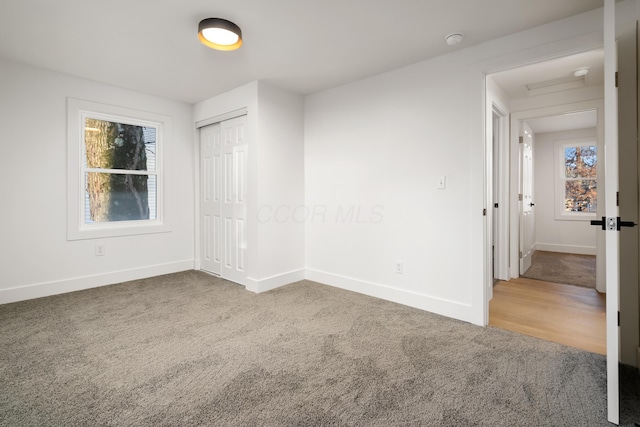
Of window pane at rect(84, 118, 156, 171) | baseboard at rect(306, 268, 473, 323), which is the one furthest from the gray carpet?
window pane at rect(84, 118, 156, 171)

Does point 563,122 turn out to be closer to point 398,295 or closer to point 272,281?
point 398,295

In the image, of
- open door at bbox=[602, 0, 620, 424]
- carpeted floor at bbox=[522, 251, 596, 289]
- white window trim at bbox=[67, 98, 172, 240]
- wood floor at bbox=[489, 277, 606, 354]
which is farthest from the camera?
carpeted floor at bbox=[522, 251, 596, 289]

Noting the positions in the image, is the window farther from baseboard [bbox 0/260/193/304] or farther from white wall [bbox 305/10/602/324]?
baseboard [bbox 0/260/193/304]

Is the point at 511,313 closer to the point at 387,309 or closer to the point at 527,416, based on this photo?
the point at 387,309

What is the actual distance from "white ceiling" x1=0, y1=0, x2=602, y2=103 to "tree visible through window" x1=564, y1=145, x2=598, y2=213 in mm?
5192

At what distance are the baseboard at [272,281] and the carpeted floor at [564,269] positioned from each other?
3.24m

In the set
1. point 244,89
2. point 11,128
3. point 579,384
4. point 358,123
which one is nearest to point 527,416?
point 579,384

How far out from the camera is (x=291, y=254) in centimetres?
407

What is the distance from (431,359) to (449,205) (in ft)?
4.56

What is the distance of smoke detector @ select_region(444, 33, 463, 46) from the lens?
2566 mm

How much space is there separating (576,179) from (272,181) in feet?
20.3

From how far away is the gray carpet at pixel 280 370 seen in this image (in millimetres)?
1617

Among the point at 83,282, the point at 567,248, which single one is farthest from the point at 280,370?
the point at 567,248

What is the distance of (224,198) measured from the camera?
423 centimetres
